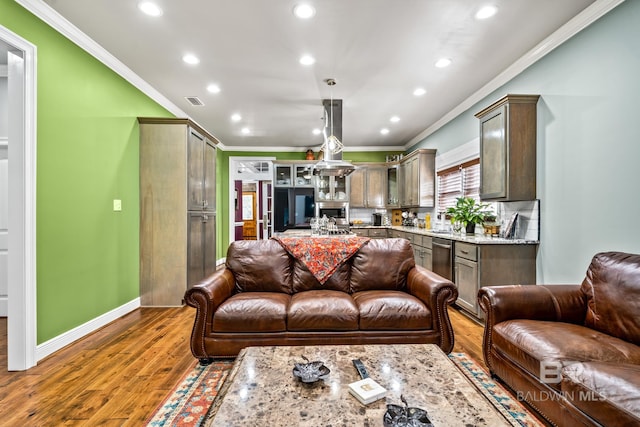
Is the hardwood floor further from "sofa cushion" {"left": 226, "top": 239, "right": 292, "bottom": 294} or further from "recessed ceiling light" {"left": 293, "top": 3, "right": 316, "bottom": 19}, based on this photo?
"recessed ceiling light" {"left": 293, "top": 3, "right": 316, "bottom": 19}

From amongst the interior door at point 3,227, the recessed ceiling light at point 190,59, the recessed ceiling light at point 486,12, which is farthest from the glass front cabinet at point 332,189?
the interior door at point 3,227

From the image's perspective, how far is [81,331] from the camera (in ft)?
9.37

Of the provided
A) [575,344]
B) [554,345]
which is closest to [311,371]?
[554,345]

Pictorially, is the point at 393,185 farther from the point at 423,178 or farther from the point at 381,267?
the point at 381,267

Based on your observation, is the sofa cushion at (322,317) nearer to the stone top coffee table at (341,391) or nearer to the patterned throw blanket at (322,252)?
the patterned throw blanket at (322,252)

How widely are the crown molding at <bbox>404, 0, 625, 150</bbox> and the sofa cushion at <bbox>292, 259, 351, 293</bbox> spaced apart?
286cm

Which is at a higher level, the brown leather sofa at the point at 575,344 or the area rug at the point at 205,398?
the brown leather sofa at the point at 575,344

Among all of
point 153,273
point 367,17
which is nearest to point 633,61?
point 367,17

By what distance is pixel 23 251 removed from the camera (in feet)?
7.46

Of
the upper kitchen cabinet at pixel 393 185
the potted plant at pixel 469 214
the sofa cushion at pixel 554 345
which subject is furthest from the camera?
the upper kitchen cabinet at pixel 393 185

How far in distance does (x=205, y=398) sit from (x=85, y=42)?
332cm

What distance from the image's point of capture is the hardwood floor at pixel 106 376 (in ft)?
5.78

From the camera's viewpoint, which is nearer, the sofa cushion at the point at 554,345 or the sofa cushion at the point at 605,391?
the sofa cushion at the point at 605,391

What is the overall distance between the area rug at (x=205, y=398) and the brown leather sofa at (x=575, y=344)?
3.4 inches
